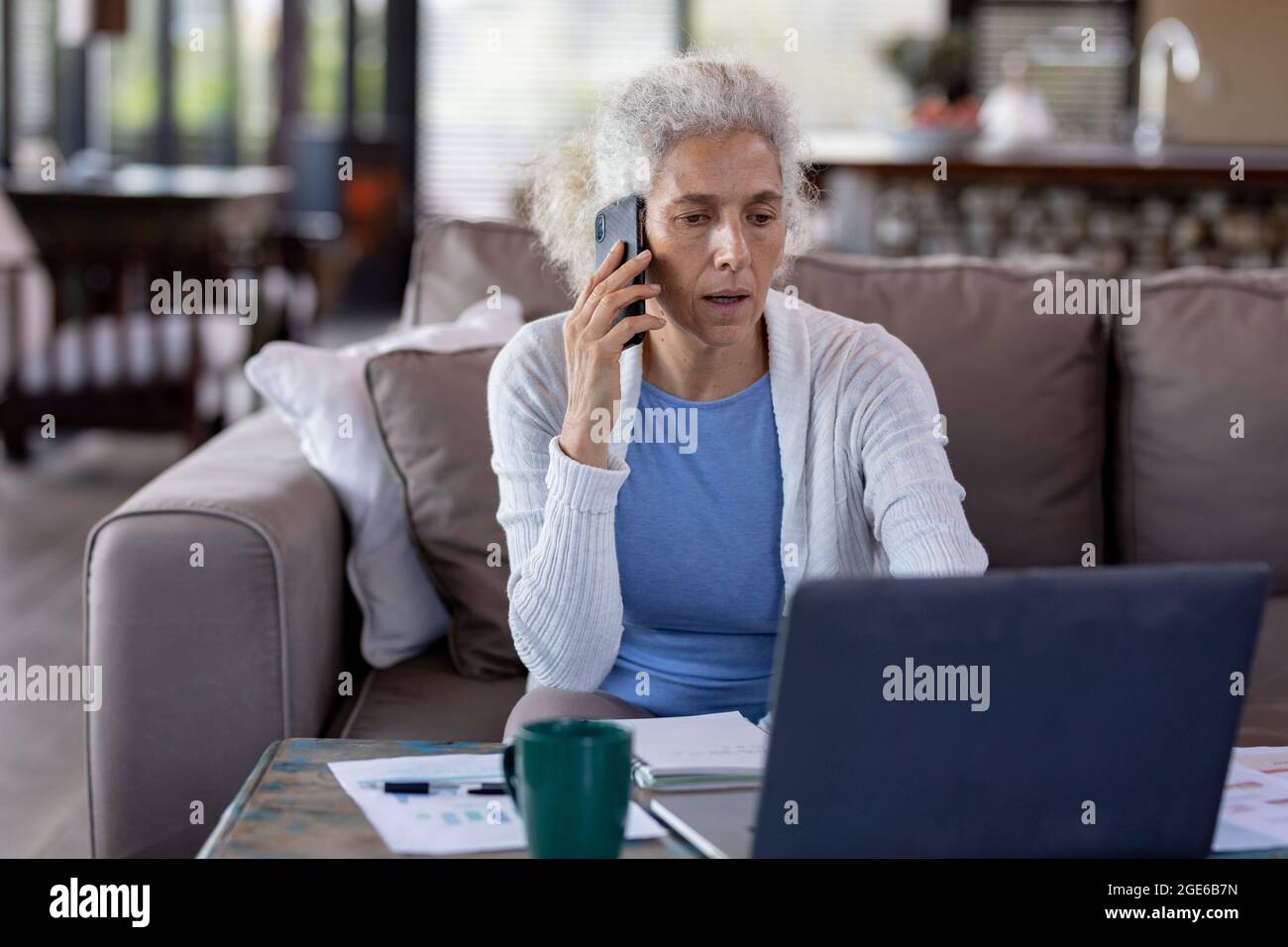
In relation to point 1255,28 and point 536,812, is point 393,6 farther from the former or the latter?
point 536,812

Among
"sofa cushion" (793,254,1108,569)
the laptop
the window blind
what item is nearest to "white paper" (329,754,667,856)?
the laptop

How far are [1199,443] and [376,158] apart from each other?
6650 mm

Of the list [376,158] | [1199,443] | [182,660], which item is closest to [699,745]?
[182,660]

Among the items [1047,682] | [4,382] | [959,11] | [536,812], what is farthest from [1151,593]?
[959,11]

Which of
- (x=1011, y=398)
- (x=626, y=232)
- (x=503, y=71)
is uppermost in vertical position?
(x=503, y=71)

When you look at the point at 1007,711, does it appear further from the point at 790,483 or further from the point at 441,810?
the point at 790,483

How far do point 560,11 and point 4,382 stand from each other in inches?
168

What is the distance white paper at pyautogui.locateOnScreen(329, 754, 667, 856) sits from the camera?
105 centimetres

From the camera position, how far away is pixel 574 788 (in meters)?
0.98

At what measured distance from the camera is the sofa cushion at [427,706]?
6.10 feet

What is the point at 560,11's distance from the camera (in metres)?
8.22

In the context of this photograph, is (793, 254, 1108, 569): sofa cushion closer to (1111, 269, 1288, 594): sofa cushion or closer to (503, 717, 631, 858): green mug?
(1111, 269, 1288, 594): sofa cushion

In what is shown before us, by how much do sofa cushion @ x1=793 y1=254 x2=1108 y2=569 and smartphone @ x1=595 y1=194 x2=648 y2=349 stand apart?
68 centimetres

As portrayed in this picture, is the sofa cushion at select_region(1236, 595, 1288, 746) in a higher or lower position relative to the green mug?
lower
